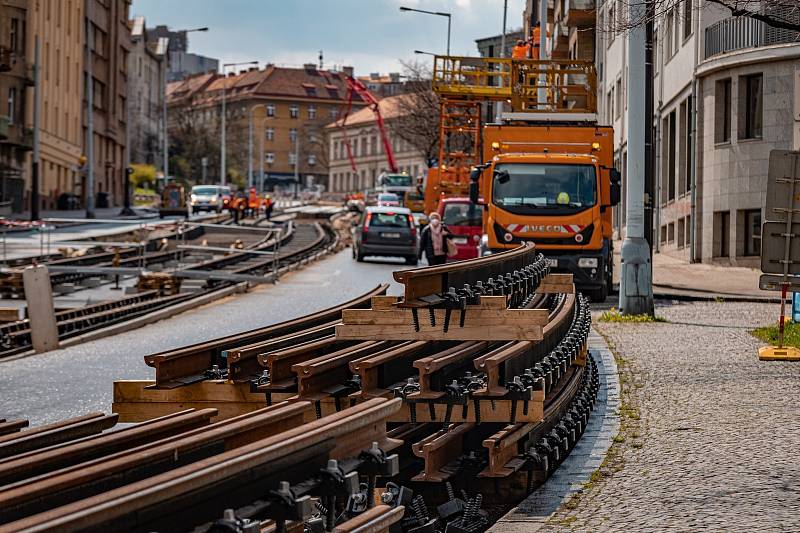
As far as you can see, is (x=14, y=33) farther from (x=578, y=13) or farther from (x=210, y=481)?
(x=210, y=481)

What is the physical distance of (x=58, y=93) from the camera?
8394cm

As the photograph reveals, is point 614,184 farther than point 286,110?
No

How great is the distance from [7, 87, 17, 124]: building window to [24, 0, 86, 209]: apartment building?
40.5 inches

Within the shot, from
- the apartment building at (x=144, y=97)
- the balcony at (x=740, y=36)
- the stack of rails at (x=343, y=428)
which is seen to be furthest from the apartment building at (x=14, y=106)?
the stack of rails at (x=343, y=428)

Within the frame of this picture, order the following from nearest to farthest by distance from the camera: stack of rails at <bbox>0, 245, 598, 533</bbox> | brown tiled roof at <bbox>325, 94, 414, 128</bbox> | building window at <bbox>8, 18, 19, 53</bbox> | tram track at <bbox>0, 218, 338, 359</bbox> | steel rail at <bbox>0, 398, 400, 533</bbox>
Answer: steel rail at <bbox>0, 398, 400, 533</bbox>, stack of rails at <bbox>0, 245, 598, 533</bbox>, tram track at <bbox>0, 218, 338, 359</bbox>, building window at <bbox>8, 18, 19, 53</bbox>, brown tiled roof at <bbox>325, 94, 414, 128</bbox>

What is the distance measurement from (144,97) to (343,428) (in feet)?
433

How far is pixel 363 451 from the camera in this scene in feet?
20.9

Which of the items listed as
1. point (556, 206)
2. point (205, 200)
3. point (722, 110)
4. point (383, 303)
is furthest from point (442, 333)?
point (205, 200)

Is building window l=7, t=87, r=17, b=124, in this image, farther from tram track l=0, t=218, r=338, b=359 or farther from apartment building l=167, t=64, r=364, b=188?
apartment building l=167, t=64, r=364, b=188

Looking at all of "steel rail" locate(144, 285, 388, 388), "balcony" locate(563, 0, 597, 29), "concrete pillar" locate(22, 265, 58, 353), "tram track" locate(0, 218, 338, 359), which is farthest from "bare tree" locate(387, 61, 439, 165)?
"steel rail" locate(144, 285, 388, 388)

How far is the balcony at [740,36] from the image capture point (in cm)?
3791

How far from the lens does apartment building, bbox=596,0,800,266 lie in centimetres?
3797

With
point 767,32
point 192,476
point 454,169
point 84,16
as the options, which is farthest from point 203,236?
point 192,476

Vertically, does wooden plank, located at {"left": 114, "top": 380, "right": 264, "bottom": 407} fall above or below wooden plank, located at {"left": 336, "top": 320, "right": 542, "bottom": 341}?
below
